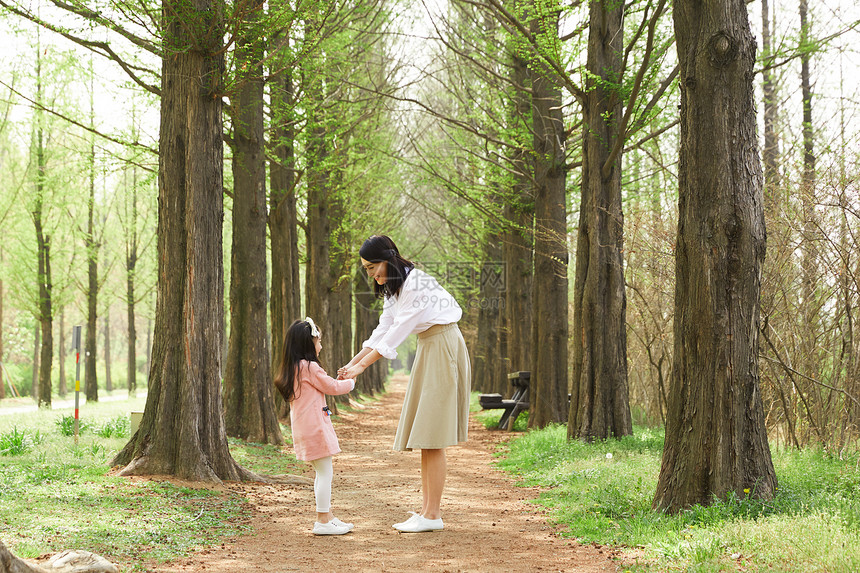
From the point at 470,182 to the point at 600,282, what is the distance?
6614mm

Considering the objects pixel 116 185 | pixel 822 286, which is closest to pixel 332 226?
pixel 116 185

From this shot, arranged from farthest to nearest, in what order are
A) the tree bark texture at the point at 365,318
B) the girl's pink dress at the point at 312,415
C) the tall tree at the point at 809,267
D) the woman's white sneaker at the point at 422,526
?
the tree bark texture at the point at 365,318 < the tall tree at the point at 809,267 < the girl's pink dress at the point at 312,415 < the woman's white sneaker at the point at 422,526

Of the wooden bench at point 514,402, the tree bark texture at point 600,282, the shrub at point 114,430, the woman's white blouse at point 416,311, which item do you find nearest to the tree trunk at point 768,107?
the tree bark texture at point 600,282

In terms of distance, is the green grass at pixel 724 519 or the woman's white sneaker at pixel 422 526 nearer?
the green grass at pixel 724 519

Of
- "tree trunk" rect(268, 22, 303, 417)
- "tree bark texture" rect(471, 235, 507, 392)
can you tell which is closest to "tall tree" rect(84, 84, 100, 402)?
"tree trunk" rect(268, 22, 303, 417)

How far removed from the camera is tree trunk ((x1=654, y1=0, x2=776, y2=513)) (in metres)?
4.91

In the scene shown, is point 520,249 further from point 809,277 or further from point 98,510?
point 98,510

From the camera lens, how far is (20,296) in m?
21.1

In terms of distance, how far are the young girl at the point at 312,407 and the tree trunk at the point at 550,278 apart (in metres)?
7.51

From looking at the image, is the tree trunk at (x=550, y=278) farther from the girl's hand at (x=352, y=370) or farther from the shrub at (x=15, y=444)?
the shrub at (x=15, y=444)

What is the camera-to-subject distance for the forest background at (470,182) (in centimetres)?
793

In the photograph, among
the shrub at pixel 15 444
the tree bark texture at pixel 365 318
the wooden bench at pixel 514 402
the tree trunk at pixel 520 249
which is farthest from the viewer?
the tree bark texture at pixel 365 318

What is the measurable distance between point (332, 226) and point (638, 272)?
10.5 m

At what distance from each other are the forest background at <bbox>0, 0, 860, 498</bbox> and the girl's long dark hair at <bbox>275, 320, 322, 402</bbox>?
3410mm
